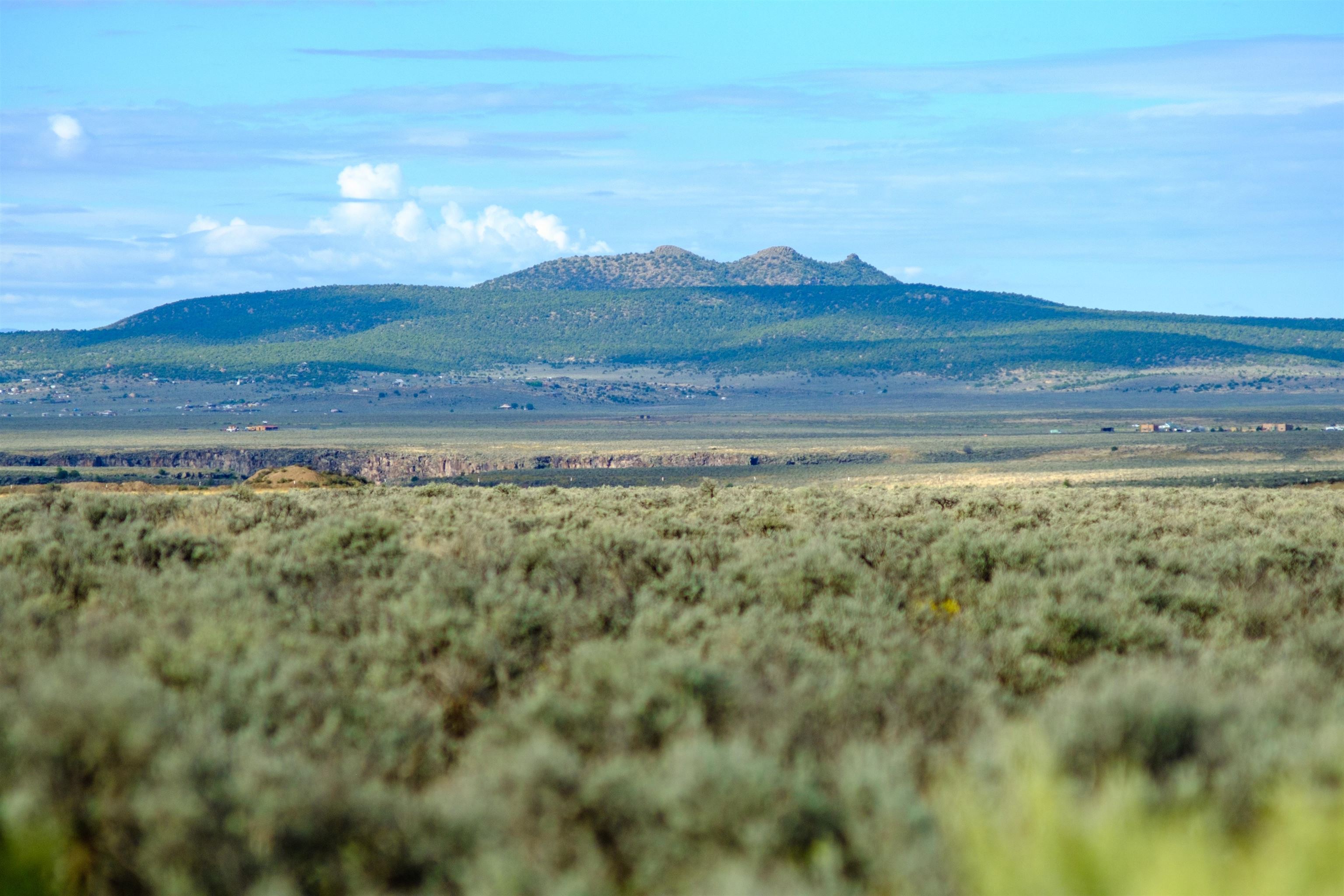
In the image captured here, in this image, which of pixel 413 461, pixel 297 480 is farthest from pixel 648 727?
pixel 413 461

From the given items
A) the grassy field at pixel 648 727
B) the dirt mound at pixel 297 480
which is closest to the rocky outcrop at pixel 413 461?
the dirt mound at pixel 297 480

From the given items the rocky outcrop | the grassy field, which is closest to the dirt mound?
the rocky outcrop

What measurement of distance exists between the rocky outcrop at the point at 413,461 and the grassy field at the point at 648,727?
2570 inches

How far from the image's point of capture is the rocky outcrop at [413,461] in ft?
261

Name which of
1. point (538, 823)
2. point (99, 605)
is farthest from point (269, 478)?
point (538, 823)

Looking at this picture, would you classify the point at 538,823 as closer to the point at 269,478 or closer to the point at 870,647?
the point at 870,647

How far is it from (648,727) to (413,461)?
252ft

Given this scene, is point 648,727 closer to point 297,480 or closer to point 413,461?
point 297,480

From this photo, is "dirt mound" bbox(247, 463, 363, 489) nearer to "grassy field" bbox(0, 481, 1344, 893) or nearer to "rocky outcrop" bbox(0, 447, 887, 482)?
"rocky outcrop" bbox(0, 447, 887, 482)

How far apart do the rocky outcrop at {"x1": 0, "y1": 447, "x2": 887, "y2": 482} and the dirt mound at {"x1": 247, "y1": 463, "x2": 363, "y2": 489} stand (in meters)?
28.4

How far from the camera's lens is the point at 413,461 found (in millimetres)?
81938

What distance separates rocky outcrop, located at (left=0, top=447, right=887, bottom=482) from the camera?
7969cm

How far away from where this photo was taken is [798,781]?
5.57 meters

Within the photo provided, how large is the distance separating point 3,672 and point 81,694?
219cm
